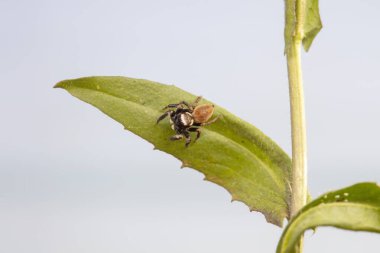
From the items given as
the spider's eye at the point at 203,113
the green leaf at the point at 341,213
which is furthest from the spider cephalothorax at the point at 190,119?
the green leaf at the point at 341,213

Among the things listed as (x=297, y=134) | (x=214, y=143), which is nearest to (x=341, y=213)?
(x=297, y=134)

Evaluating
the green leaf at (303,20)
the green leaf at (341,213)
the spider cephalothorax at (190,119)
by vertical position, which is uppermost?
the green leaf at (303,20)

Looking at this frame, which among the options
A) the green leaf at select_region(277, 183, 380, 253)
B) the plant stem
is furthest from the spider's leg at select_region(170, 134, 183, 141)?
the green leaf at select_region(277, 183, 380, 253)

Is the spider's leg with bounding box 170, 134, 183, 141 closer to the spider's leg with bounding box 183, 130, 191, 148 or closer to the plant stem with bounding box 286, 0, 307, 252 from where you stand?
the spider's leg with bounding box 183, 130, 191, 148

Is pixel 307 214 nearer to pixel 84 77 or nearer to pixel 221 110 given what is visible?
pixel 221 110

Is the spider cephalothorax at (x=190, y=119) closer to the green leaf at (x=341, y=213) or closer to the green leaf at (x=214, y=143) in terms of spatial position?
the green leaf at (x=214, y=143)
